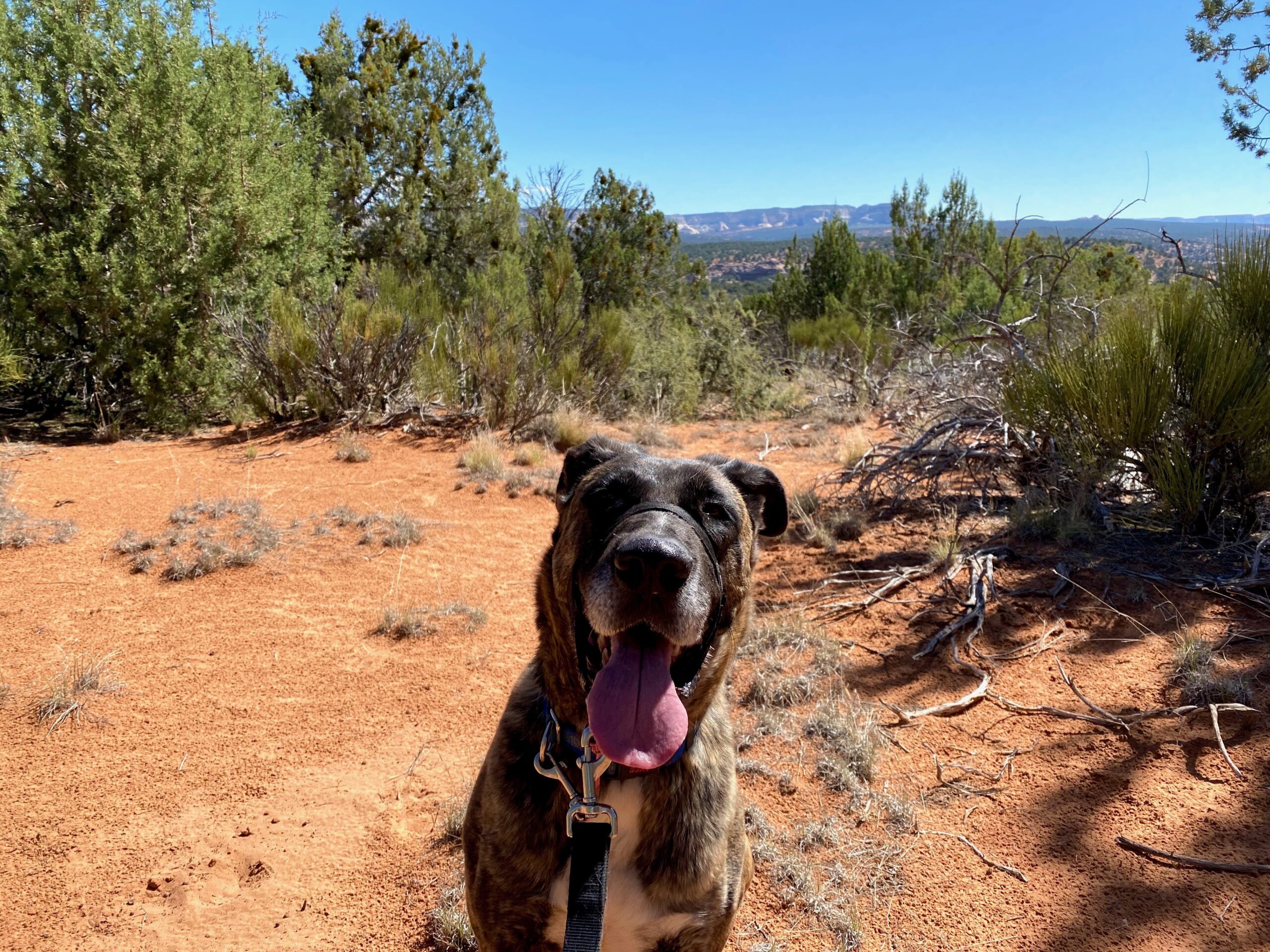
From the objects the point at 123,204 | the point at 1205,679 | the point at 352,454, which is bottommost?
the point at 1205,679

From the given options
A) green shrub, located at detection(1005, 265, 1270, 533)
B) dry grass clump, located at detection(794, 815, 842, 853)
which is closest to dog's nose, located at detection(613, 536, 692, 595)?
dry grass clump, located at detection(794, 815, 842, 853)

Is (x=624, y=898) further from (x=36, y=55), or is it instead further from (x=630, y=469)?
(x=36, y=55)

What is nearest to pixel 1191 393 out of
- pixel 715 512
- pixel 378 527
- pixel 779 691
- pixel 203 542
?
pixel 779 691

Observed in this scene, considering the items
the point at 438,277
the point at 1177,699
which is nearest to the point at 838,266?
the point at 438,277

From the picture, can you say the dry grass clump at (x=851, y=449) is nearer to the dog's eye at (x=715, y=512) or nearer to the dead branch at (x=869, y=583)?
the dead branch at (x=869, y=583)

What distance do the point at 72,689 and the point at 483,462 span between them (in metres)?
5.03

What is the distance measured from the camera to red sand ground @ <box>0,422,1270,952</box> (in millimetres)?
2699

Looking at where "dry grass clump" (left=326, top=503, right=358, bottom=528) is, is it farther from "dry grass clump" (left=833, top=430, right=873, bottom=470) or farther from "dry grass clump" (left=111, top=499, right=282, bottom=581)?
"dry grass clump" (left=833, top=430, right=873, bottom=470)

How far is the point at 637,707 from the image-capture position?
1904mm

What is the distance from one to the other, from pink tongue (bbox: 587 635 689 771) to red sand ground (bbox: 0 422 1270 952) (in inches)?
51.5

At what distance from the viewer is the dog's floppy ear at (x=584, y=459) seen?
253cm

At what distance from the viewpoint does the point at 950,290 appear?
648 inches

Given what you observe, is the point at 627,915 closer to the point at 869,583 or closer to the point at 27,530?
the point at 869,583

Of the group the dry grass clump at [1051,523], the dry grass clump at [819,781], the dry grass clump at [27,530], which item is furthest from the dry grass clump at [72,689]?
the dry grass clump at [1051,523]
